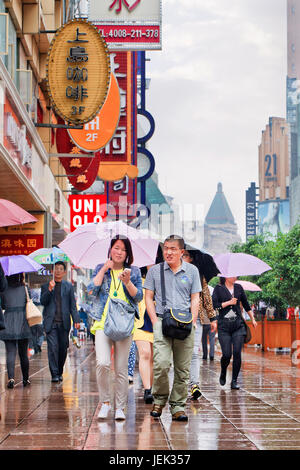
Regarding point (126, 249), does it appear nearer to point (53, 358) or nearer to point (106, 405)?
point (106, 405)

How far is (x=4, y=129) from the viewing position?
15.1m

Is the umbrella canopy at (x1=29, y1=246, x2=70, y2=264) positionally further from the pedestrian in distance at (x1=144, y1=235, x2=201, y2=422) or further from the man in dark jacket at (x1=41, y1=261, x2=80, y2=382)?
the pedestrian in distance at (x1=144, y1=235, x2=201, y2=422)

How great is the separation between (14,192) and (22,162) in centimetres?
210

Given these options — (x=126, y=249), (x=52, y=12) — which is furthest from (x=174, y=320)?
(x=52, y=12)

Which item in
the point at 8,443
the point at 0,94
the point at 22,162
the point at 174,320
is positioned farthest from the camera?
the point at 22,162

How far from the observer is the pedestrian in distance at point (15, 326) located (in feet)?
38.2

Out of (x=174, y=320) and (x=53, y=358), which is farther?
(x=53, y=358)

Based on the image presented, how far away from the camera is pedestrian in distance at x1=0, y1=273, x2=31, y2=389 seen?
38.2ft

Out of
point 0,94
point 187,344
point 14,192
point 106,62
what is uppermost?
point 106,62

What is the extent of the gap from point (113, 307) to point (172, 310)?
1.99 ft

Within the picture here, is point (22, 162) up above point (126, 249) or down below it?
above

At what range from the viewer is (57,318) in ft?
41.9
